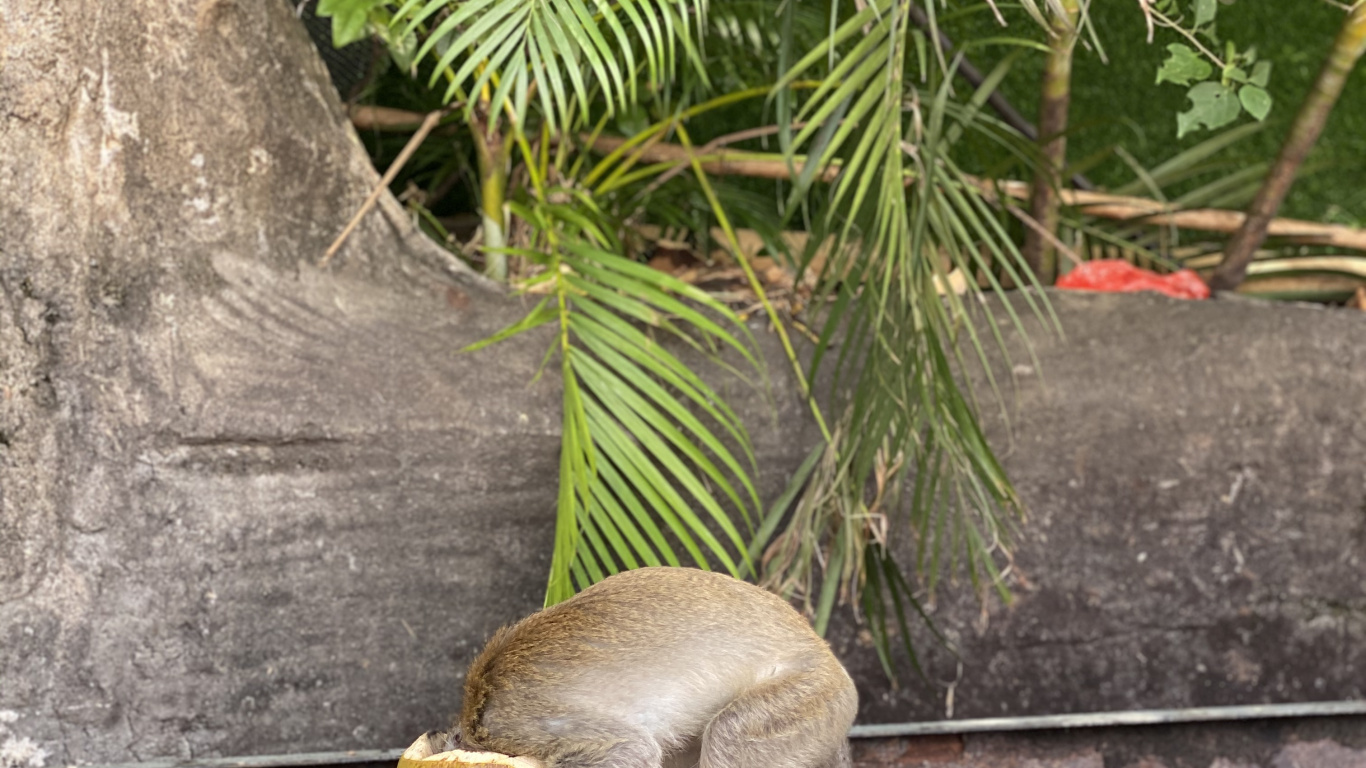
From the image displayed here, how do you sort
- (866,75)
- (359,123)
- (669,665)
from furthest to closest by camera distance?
(359,123), (866,75), (669,665)

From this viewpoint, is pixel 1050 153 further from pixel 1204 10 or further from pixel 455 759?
pixel 455 759

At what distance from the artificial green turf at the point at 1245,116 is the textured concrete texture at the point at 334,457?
0.89 m

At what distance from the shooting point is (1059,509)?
266cm

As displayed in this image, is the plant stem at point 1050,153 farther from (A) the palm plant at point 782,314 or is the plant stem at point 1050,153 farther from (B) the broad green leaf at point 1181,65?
(B) the broad green leaf at point 1181,65

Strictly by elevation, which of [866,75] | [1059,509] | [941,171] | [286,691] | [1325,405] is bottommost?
[286,691]

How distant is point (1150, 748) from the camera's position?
2592 mm

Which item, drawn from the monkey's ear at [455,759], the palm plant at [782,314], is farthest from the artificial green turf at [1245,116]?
the monkey's ear at [455,759]

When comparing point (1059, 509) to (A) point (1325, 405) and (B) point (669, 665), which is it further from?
(B) point (669, 665)

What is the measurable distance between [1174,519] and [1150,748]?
0.48 meters

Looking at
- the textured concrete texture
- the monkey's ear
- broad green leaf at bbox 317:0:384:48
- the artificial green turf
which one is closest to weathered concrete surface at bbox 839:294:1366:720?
the textured concrete texture

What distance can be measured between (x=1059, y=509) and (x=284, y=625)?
1583 mm

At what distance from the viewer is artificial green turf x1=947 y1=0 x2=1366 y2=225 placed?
133 inches

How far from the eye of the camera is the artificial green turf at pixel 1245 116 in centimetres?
338

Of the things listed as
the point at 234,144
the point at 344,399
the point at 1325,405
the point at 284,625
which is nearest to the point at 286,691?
the point at 284,625
